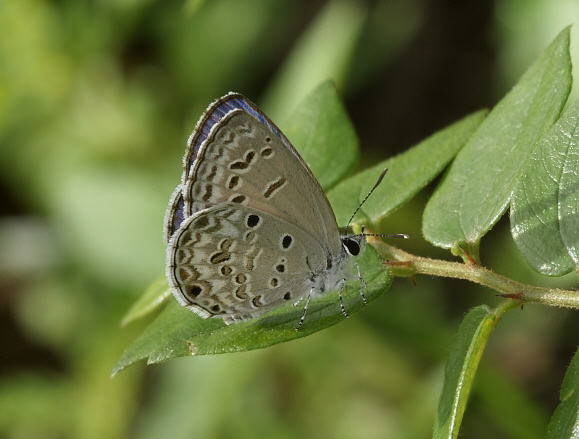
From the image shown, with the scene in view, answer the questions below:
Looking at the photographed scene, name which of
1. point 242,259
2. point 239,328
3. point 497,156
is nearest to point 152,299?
point 242,259

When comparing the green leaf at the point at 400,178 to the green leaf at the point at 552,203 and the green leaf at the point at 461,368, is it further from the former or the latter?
the green leaf at the point at 461,368

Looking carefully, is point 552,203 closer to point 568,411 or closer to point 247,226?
point 568,411

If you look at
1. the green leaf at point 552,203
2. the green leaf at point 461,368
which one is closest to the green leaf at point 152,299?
the green leaf at point 461,368

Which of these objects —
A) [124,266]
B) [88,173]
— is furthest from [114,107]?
[124,266]

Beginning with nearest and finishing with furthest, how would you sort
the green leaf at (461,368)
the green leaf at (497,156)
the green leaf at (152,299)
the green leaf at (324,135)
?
the green leaf at (461,368)
the green leaf at (497,156)
the green leaf at (152,299)
the green leaf at (324,135)

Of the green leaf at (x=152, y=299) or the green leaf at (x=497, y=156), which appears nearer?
the green leaf at (x=497, y=156)

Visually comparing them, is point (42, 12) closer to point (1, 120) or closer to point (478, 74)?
point (1, 120)

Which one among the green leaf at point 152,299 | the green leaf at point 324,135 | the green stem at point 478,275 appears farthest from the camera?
the green leaf at point 324,135
